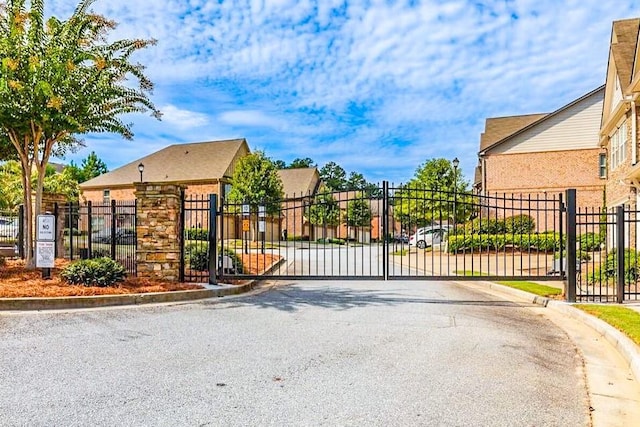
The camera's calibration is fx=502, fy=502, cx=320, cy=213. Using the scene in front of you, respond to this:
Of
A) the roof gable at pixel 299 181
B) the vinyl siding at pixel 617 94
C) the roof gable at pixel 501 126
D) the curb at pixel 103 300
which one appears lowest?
the curb at pixel 103 300

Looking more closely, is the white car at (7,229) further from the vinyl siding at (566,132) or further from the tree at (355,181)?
the tree at (355,181)

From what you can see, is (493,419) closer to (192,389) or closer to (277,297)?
(192,389)

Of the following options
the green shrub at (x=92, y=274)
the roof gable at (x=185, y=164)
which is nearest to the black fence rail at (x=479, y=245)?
the green shrub at (x=92, y=274)

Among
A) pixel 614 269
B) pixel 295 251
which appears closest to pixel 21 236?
pixel 295 251

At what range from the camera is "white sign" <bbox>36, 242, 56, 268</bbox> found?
32.3 ft

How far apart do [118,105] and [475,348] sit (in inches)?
378

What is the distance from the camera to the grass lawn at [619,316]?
659cm

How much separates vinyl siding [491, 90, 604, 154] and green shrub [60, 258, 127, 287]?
27.5 m

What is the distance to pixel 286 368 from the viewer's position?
5.13 m

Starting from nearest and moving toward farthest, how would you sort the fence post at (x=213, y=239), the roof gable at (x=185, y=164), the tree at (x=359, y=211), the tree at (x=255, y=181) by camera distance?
1. the fence post at (x=213, y=239)
2. the tree at (x=359, y=211)
3. the tree at (x=255, y=181)
4. the roof gable at (x=185, y=164)

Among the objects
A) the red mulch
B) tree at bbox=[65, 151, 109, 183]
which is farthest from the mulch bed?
tree at bbox=[65, 151, 109, 183]

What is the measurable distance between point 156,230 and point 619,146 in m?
17.3

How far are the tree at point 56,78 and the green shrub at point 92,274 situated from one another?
2.96 m

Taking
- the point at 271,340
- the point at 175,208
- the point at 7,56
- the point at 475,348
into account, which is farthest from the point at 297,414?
the point at 7,56
